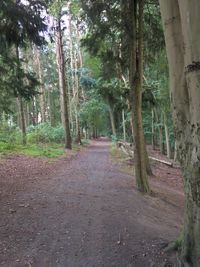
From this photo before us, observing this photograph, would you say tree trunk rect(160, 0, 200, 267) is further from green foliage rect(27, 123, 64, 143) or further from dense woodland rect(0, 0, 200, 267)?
green foliage rect(27, 123, 64, 143)

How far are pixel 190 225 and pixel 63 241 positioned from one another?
86.0 inches

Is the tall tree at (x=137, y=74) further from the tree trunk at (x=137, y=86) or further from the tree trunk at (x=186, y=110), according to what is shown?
the tree trunk at (x=186, y=110)

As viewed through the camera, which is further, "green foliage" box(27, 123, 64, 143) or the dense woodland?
"green foliage" box(27, 123, 64, 143)

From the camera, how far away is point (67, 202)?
8.62m

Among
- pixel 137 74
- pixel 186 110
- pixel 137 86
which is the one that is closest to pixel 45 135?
pixel 137 86

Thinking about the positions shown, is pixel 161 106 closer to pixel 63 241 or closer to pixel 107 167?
pixel 107 167

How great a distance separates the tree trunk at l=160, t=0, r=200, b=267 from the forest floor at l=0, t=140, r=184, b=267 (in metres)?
0.56

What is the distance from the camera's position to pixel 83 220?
720 centimetres

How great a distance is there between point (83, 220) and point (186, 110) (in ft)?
11.1

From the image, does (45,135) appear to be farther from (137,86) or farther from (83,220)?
(83,220)

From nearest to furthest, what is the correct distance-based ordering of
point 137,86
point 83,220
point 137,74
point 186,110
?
point 186,110 < point 83,220 < point 137,74 < point 137,86

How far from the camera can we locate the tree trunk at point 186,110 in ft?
14.1

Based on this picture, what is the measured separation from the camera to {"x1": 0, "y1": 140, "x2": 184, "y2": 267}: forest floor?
17.8 feet

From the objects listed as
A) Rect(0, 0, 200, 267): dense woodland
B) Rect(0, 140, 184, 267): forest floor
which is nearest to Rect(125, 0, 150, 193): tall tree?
Rect(0, 0, 200, 267): dense woodland
